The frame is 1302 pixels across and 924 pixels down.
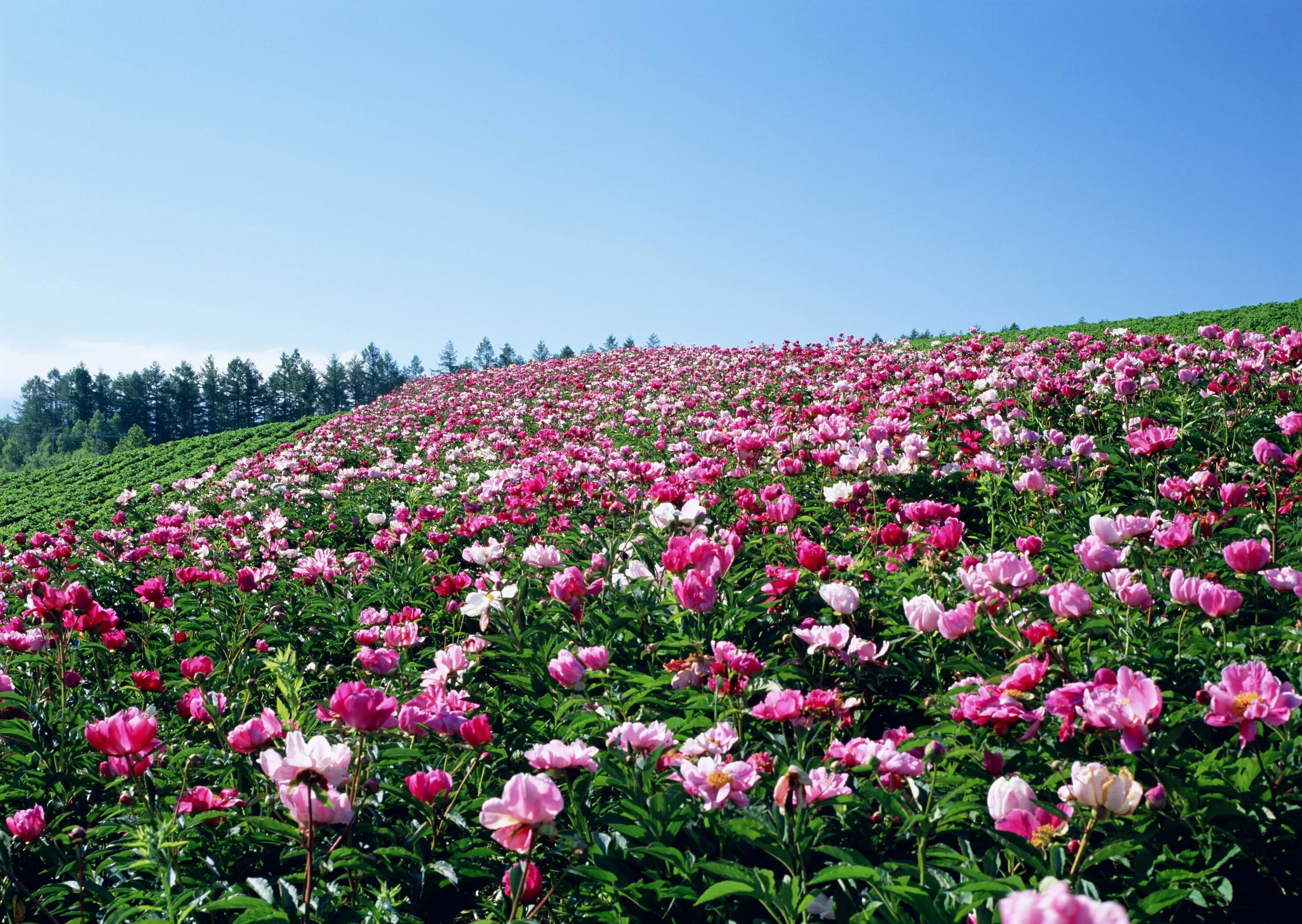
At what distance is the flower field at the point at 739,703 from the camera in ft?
5.61

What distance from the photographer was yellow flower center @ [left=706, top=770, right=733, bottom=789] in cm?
173

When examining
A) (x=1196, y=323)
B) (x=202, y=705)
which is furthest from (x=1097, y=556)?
(x=1196, y=323)

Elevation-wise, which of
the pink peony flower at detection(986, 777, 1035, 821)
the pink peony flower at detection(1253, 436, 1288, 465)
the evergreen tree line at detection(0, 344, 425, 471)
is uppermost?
the evergreen tree line at detection(0, 344, 425, 471)

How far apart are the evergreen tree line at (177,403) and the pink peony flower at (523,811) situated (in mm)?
76126

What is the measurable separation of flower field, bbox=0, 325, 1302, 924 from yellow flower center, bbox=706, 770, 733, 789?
0.6 inches

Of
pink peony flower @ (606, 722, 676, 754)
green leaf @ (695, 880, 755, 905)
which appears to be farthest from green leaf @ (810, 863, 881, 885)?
pink peony flower @ (606, 722, 676, 754)

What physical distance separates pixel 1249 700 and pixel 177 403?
9349cm

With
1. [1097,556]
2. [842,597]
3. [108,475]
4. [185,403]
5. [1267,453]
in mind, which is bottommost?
[842,597]

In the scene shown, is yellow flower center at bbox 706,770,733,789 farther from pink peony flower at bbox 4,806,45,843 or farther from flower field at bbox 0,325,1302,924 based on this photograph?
pink peony flower at bbox 4,806,45,843

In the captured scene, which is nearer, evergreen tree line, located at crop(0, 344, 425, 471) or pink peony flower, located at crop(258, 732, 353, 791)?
pink peony flower, located at crop(258, 732, 353, 791)

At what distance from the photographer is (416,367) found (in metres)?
115

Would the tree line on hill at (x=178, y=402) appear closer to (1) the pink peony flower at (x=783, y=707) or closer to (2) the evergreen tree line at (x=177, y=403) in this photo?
(2) the evergreen tree line at (x=177, y=403)

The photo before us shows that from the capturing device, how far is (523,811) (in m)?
1.48

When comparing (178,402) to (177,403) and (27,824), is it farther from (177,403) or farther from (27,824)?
(27,824)
